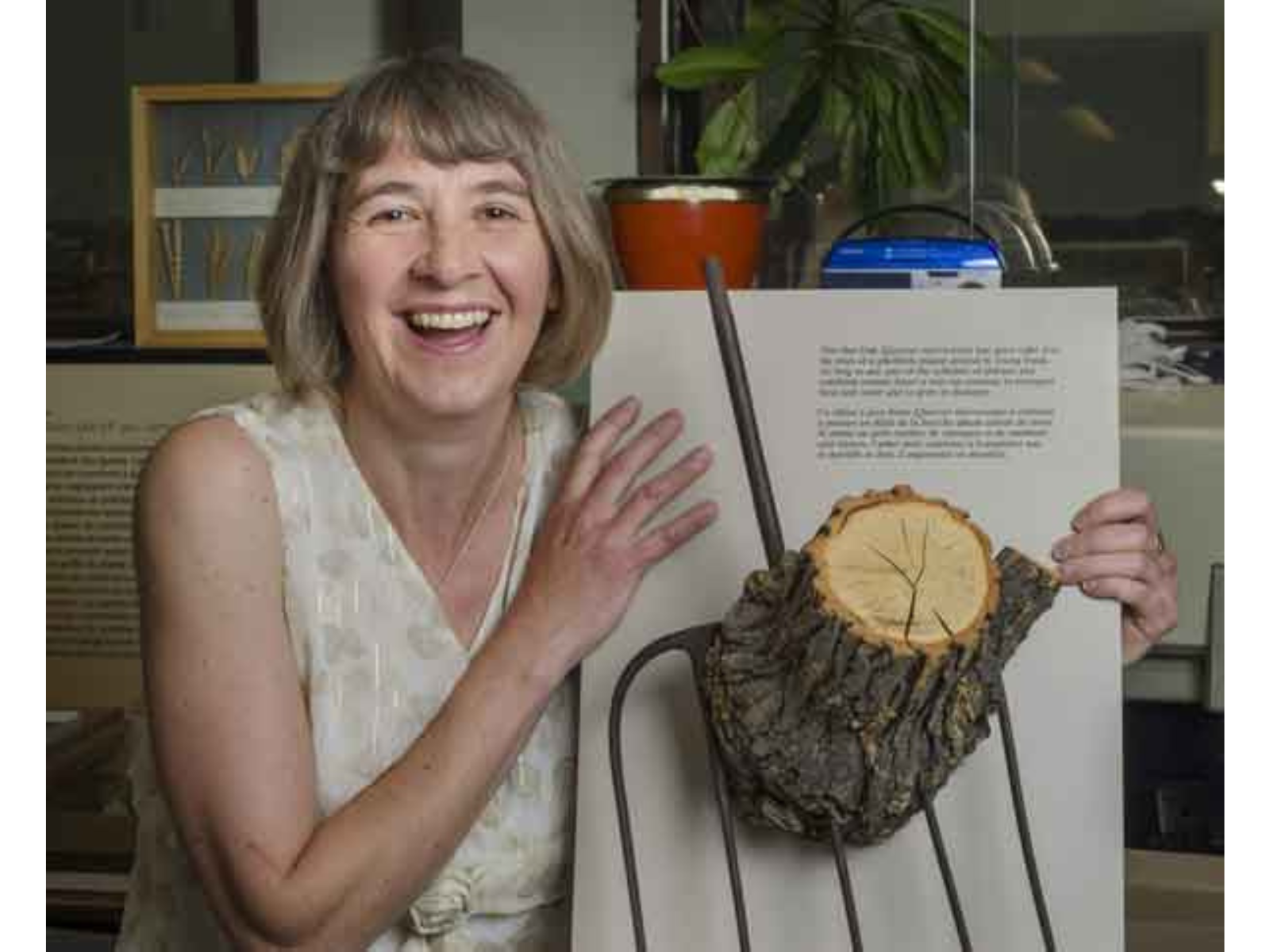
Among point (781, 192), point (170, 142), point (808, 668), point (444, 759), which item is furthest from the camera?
point (170, 142)

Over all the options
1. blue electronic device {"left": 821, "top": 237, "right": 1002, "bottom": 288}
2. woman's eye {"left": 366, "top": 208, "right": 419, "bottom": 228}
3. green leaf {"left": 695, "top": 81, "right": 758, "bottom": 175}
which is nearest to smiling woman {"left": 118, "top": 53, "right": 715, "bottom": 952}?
woman's eye {"left": 366, "top": 208, "right": 419, "bottom": 228}

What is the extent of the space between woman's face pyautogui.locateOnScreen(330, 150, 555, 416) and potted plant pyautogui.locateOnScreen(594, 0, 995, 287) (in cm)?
81

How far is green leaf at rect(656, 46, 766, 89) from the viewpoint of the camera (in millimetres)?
2381

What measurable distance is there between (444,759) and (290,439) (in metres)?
0.31

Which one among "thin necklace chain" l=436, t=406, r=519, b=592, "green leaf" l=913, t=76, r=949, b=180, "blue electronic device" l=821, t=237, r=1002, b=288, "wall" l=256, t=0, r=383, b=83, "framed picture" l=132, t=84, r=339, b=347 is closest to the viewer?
"thin necklace chain" l=436, t=406, r=519, b=592

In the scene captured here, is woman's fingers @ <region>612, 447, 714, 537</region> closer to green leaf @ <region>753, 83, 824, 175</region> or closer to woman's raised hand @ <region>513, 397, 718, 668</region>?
woman's raised hand @ <region>513, 397, 718, 668</region>

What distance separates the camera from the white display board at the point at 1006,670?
1.58 metres

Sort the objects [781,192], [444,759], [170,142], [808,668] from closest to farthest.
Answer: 1. [808,668]
2. [444,759]
3. [781,192]
4. [170,142]

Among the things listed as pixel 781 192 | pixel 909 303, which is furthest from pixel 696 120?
pixel 909 303

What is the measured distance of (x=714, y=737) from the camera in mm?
1547

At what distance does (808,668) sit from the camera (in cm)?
141

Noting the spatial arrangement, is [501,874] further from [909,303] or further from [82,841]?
[82,841]

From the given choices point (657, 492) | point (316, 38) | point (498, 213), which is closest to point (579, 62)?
point (316, 38)

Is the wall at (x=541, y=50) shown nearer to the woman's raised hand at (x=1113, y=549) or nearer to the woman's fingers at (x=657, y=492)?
the woman's fingers at (x=657, y=492)
